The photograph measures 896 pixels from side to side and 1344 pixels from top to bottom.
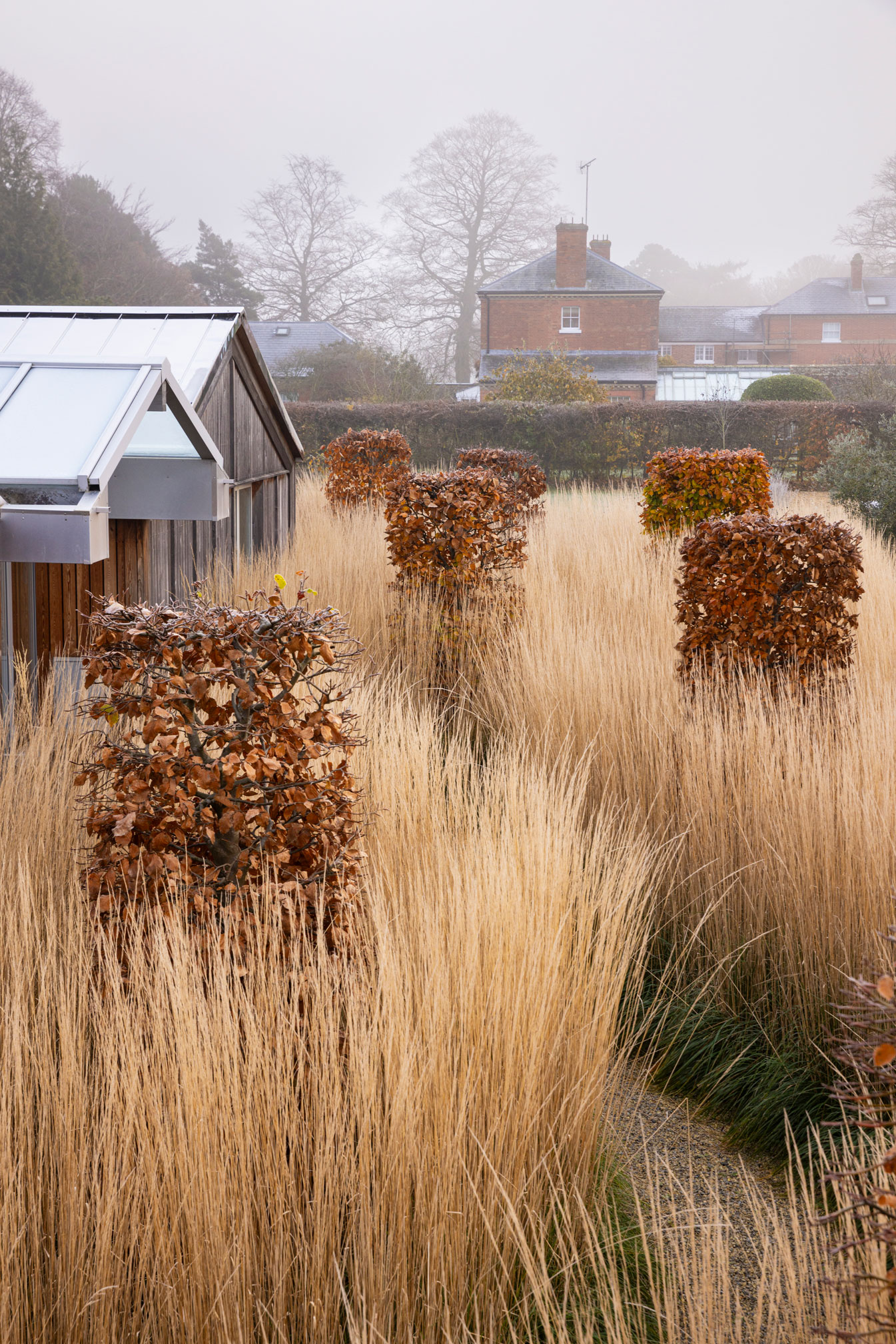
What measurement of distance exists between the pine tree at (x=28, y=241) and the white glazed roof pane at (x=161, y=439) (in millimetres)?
30073

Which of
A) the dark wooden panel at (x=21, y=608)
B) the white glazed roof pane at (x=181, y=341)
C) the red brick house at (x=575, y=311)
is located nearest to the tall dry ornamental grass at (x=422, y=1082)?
the dark wooden panel at (x=21, y=608)

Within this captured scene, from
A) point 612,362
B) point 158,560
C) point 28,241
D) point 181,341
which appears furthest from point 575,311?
point 158,560

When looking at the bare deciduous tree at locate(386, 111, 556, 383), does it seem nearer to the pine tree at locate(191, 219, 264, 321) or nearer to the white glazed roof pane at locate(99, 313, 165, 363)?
the pine tree at locate(191, 219, 264, 321)

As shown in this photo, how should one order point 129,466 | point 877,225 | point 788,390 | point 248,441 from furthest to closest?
point 877,225 < point 788,390 < point 248,441 < point 129,466

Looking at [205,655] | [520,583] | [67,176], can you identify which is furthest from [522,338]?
[205,655]

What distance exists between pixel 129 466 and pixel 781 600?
11.3 ft

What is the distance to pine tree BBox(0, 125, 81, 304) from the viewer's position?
105 feet

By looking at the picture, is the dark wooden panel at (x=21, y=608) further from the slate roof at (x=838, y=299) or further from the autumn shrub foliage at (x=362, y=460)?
the slate roof at (x=838, y=299)

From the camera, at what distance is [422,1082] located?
2232 mm

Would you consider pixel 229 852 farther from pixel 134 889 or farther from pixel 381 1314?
pixel 381 1314

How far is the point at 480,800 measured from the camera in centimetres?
468

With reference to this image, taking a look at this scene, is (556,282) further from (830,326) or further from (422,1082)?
(422,1082)

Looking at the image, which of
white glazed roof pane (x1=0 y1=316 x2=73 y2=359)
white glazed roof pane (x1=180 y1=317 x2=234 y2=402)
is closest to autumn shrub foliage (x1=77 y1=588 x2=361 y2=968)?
white glazed roof pane (x1=180 y1=317 x2=234 y2=402)

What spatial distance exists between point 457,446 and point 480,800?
73.3ft
